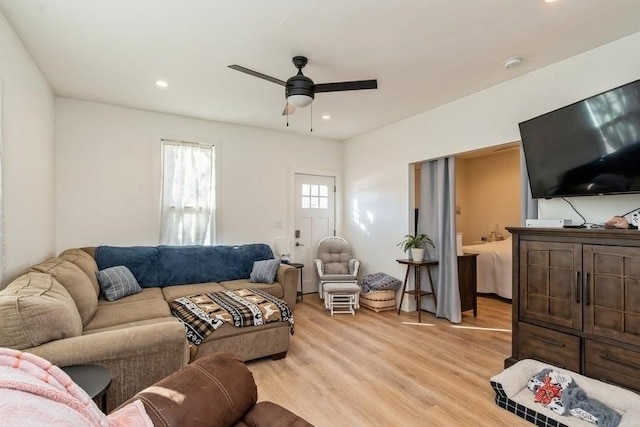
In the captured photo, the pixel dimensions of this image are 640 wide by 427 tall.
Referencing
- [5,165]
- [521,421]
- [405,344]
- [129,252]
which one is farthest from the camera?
[129,252]

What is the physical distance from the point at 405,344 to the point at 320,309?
1585 millimetres

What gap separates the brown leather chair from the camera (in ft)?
3.60

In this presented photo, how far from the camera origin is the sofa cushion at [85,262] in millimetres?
3084

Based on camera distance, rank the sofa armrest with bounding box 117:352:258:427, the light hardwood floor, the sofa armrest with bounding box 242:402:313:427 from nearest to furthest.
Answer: the sofa armrest with bounding box 117:352:258:427 < the sofa armrest with bounding box 242:402:313:427 < the light hardwood floor

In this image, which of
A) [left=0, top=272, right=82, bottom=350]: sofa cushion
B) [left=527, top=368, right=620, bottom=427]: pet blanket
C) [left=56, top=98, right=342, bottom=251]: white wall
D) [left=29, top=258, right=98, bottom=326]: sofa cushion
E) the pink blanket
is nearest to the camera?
the pink blanket

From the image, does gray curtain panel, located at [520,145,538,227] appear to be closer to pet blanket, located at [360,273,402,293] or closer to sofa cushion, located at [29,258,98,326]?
pet blanket, located at [360,273,402,293]

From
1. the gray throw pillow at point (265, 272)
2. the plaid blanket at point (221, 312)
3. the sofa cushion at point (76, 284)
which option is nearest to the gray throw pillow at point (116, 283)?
the sofa cushion at point (76, 284)

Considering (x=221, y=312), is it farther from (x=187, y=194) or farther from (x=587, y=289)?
(x=587, y=289)

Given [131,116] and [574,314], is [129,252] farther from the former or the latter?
[574,314]

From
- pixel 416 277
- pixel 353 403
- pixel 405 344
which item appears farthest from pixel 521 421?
pixel 416 277

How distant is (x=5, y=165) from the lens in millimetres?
2281

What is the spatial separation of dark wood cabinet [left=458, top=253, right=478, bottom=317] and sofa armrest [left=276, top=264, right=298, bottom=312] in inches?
85.9

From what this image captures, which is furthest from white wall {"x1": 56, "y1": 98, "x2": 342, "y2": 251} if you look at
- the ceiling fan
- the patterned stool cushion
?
the ceiling fan

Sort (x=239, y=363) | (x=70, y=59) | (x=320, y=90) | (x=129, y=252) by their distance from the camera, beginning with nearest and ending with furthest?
(x=239, y=363)
(x=320, y=90)
(x=70, y=59)
(x=129, y=252)
